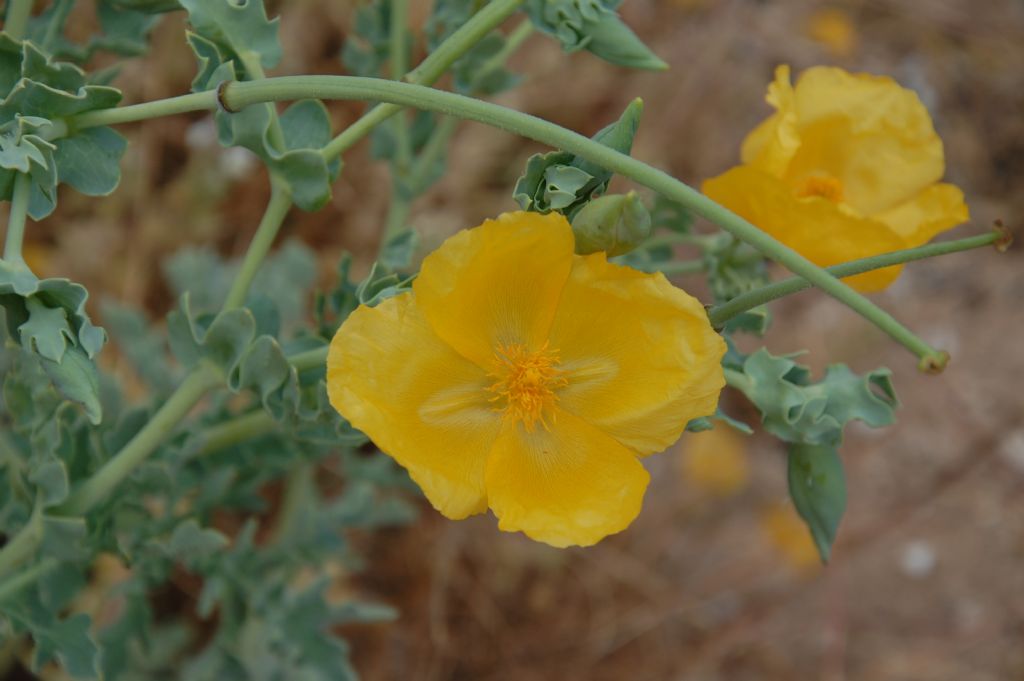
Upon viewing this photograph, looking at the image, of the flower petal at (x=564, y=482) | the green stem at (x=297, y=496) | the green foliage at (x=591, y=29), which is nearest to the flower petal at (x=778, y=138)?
the green foliage at (x=591, y=29)

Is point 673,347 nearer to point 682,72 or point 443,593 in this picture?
point 443,593

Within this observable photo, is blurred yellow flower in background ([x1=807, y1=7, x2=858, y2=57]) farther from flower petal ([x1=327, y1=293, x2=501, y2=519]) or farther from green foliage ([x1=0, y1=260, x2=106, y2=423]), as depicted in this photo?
green foliage ([x1=0, y1=260, x2=106, y2=423])

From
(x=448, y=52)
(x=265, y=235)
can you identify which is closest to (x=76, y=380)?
Answer: (x=265, y=235)

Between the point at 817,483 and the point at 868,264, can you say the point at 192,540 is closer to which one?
the point at 817,483

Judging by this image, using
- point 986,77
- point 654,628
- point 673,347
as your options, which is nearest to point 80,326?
point 673,347

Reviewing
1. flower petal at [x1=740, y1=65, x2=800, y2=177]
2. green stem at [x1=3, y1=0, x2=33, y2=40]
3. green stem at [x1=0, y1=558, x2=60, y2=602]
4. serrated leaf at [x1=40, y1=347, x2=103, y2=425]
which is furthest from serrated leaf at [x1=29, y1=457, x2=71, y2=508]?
flower petal at [x1=740, y1=65, x2=800, y2=177]

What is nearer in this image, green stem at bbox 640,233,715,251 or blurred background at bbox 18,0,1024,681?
green stem at bbox 640,233,715,251
